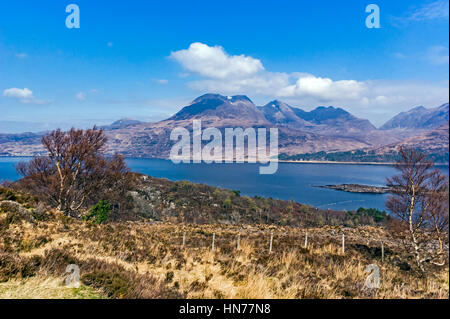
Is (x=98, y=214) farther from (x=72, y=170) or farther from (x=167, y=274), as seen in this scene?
(x=167, y=274)

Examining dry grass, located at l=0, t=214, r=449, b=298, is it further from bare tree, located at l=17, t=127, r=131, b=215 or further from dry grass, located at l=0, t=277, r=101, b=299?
bare tree, located at l=17, t=127, r=131, b=215

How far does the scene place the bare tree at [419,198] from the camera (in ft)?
34.9

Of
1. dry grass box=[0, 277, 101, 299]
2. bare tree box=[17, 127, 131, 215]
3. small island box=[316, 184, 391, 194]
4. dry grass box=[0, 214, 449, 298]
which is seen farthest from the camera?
small island box=[316, 184, 391, 194]

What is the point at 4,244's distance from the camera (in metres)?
6.96

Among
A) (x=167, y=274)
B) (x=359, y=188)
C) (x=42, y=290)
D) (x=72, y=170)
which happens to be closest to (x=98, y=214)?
(x=72, y=170)

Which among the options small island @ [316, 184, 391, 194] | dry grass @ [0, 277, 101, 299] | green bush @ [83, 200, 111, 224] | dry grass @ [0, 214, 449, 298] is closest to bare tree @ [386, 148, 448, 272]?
dry grass @ [0, 214, 449, 298]

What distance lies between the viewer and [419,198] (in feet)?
37.6

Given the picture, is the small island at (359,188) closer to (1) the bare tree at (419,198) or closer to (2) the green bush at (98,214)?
(1) the bare tree at (419,198)

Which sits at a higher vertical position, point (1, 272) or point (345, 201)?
point (1, 272)

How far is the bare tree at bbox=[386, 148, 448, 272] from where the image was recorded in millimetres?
10641
